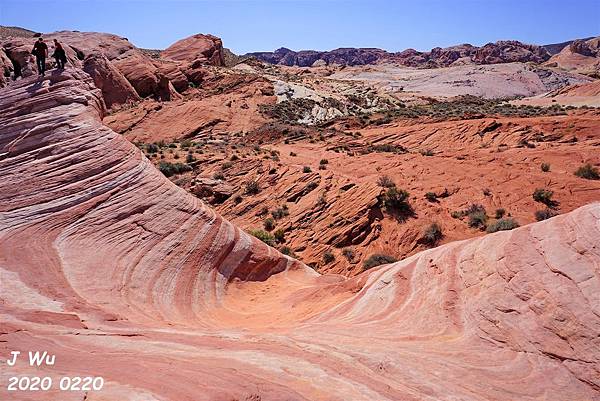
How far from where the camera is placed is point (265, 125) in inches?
1425

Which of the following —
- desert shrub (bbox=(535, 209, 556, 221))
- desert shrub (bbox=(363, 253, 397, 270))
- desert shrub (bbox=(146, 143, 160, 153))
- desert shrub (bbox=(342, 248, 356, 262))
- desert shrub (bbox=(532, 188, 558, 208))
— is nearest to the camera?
desert shrub (bbox=(363, 253, 397, 270))

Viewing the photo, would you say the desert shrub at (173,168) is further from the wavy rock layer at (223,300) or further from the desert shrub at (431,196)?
the wavy rock layer at (223,300)

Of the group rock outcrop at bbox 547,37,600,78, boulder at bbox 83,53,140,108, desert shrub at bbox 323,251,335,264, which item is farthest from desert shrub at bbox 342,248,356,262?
rock outcrop at bbox 547,37,600,78

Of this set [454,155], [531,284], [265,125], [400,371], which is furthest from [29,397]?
[265,125]

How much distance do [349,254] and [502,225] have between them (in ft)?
17.4

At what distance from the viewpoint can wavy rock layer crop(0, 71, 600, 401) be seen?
405 cm

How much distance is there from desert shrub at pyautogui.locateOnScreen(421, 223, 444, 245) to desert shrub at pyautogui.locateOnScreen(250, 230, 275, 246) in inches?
217

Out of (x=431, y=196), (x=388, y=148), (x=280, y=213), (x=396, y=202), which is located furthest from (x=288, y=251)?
(x=388, y=148)

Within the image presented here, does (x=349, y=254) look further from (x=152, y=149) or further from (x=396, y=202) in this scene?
(x=152, y=149)

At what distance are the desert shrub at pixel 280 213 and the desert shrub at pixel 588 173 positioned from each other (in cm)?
1346

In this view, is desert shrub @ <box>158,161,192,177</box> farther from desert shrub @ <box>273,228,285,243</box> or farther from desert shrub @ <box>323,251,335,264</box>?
desert shrub @ <box>323,251,335,264</box>

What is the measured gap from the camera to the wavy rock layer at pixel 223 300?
405 cm

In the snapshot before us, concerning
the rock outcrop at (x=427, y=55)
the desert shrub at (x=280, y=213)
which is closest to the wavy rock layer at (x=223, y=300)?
the desert shrub at (x=280, y=213)

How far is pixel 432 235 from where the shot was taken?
15.3 m
